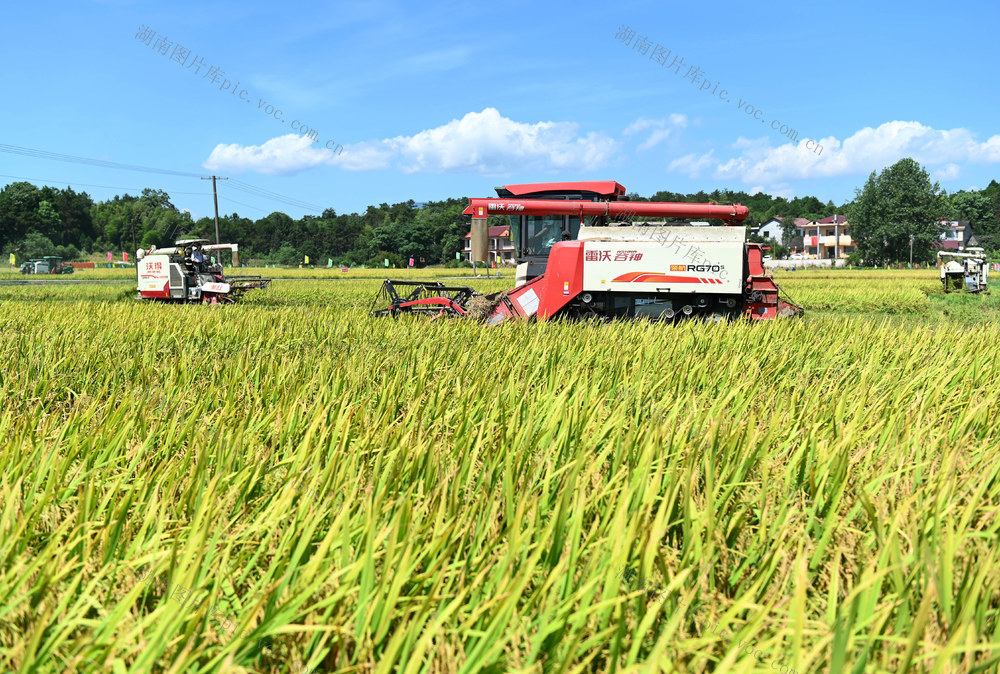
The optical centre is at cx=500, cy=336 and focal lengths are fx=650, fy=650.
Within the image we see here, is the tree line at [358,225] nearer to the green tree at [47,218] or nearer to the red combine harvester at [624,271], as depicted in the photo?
the green tree at [47,218]

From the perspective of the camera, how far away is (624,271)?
8.72 m

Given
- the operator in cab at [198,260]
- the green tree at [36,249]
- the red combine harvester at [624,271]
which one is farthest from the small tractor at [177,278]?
the green tree at [36,249]

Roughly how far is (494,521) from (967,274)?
27326 mm

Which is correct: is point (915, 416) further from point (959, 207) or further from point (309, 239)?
point (959, 207)

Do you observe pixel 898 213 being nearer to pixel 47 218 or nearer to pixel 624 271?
pixel 624 271

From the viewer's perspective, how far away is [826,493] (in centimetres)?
231

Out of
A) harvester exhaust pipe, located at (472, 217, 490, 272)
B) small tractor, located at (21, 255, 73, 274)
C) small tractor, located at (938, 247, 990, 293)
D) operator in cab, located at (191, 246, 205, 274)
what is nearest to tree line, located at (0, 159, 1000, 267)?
small tractor, located at (21, 255, 73, 274)

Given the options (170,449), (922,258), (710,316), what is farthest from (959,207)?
(170,449)

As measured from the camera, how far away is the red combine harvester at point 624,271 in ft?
28.3

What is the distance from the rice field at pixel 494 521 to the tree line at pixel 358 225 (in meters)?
60.8

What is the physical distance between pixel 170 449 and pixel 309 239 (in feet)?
367

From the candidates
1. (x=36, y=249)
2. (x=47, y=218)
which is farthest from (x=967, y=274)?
(x=47, y=218)

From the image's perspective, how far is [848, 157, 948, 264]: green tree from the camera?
240ft

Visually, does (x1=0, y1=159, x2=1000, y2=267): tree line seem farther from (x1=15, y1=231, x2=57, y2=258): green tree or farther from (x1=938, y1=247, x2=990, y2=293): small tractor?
(x1=938, y1=247, x2=990, y2=293): small tractor
